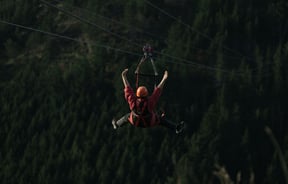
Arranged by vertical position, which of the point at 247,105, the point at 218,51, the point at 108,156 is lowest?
the point at 108,156

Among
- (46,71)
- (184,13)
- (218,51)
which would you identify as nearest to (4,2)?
(46,71)

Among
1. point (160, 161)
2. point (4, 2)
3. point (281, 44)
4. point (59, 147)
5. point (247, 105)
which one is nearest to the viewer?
point (160, 161)

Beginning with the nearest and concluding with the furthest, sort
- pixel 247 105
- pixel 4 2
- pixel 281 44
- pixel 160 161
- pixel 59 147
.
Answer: pixel 160 161
pixel 59 147
pixel 247 105
pixel 281 44
pixel 4 2

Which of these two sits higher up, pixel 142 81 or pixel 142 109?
pixel 142 109

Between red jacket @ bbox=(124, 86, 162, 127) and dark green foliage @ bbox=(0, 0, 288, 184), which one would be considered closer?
red jacket @ bbox=(124, 86, 162, 127)

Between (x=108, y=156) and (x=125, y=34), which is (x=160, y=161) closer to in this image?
(x=108, y=156)

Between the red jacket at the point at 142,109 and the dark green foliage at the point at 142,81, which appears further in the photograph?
the dark green foliage at the point at 142,81

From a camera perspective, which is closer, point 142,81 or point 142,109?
point 142,109

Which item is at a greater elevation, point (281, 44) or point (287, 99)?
point (281, 44)
